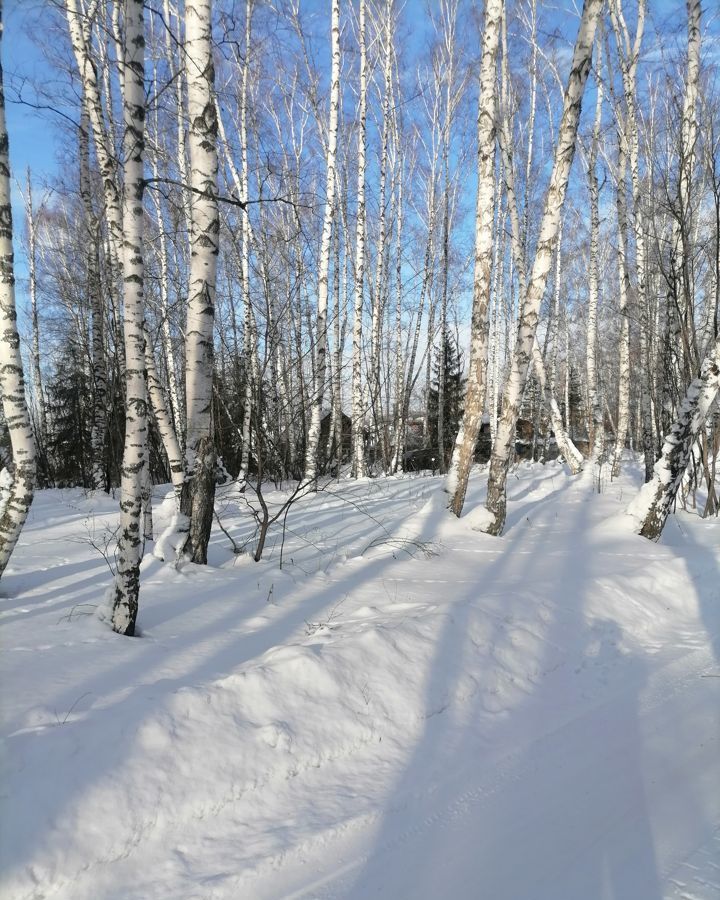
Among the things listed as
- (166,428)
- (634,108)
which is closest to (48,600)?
(166,428)

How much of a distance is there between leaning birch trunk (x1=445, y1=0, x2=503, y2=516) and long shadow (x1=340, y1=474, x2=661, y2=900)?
3.44 metres

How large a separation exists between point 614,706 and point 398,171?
17772 mm

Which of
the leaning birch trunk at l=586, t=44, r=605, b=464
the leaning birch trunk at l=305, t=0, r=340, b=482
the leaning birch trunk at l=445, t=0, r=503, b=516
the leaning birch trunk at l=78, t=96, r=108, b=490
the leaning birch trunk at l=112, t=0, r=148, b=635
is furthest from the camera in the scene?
the leaning birch trunk at l=586, t=44, r=605, b=464

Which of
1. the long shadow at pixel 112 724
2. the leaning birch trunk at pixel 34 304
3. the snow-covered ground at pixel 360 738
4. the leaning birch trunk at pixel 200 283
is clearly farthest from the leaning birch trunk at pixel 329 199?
the leaning birch trunk at pixel 34 304

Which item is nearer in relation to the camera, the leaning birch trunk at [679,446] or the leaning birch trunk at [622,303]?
the leaning birch trunk at [679,446]

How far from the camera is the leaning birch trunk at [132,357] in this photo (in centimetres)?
350

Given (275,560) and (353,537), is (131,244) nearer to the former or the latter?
(275,560)

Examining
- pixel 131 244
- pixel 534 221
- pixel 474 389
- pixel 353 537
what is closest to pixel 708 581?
pixel 474 389

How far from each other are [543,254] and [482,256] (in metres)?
0.81

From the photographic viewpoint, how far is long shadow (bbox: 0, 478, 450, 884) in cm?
204

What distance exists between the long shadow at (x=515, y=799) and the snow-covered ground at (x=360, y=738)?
0.03 feet

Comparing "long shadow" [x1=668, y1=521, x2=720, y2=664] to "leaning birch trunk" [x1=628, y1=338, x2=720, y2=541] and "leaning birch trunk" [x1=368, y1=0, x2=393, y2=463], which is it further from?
"leaning birch trunk" [x1=368, y1=0, x2=393, y2=463]

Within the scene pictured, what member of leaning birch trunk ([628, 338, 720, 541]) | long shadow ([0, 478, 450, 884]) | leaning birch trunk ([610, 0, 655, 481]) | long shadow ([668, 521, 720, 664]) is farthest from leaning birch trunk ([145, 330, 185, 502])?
leaning birch trunk ([610, 0, 655, 481])

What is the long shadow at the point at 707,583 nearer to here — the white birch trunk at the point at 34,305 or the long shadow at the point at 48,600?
the long shadow at the point at 48,600
